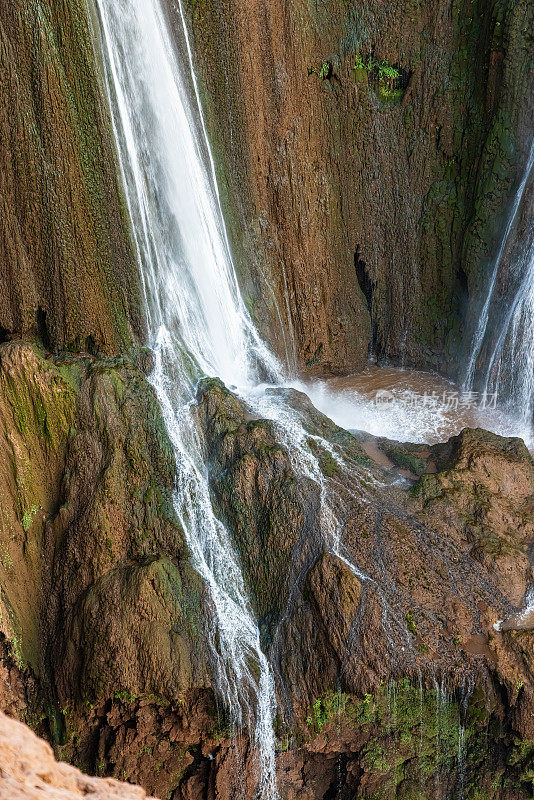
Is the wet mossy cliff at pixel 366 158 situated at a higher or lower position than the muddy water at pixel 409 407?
higher

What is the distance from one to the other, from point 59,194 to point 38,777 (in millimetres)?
6227

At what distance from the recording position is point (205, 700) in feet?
22.0

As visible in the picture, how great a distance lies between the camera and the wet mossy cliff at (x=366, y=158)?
1011 cm

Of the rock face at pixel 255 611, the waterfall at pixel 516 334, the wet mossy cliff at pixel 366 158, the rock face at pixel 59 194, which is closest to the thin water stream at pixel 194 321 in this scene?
the rock face at pixel 255 611

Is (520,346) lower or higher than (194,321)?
lower

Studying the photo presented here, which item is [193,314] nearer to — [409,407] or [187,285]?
[187,285]

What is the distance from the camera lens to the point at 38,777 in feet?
9.70

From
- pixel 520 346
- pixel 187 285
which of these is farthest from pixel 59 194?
pixel 520 346

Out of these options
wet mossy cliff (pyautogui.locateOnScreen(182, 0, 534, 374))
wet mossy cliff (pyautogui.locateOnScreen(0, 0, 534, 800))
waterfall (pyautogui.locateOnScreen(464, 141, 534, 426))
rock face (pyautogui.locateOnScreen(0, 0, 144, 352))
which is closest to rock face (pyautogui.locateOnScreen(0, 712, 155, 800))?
wet mossy cliff (pyautogui.locateOnScreen(0, 0, 534, 800))

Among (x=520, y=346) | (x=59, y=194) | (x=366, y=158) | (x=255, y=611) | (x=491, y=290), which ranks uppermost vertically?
(x=366, y=158)

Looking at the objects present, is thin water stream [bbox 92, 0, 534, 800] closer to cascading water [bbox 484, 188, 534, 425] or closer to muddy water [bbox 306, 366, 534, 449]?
muddy water [bbox 306, 366, 534, 449]

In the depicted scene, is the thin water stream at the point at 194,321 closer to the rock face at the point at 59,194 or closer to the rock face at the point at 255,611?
the rock face at the point at 255,611

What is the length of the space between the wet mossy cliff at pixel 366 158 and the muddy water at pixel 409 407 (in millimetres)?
519

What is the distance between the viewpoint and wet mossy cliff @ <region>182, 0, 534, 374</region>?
1011 cm
